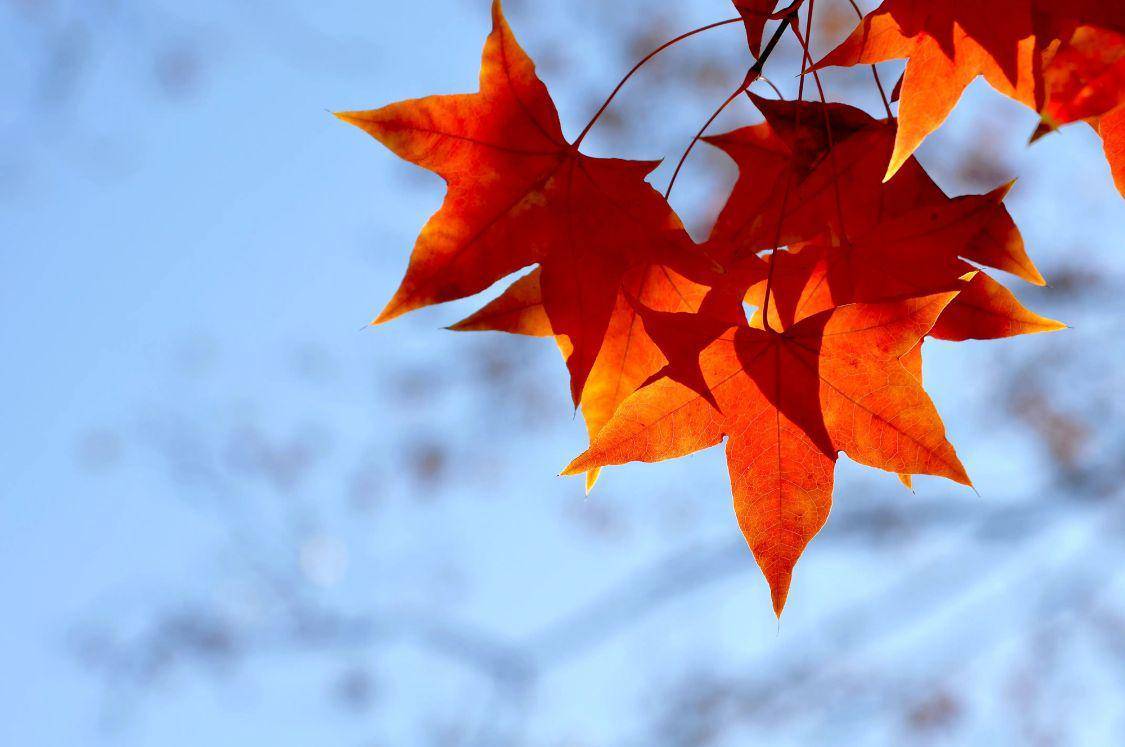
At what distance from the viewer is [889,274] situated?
98cm

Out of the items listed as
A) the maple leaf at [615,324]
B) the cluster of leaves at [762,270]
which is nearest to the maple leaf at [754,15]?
the cluster of leaves at [762,270]

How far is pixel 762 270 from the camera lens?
3.33ft

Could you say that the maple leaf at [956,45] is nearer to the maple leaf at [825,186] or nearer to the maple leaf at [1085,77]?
the maple leaf at [1085,77]

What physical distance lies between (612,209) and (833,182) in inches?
9.9

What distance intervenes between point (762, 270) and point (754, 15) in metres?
0.25

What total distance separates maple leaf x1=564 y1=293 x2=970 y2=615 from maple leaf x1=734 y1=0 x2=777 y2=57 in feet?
0.85

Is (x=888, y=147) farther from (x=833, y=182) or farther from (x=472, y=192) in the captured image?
(x=472, y=192)

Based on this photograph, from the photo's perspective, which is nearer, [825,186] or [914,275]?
[914,275]

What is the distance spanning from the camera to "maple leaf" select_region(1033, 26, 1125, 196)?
716 mm

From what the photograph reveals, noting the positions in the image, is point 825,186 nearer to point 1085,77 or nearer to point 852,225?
point 852,225

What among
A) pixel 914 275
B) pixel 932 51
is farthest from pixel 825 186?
pixel 932 51

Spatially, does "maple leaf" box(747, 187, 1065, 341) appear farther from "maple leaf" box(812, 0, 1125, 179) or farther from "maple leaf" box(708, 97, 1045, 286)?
"maple leaf" box(812, 0, 1125, 179)

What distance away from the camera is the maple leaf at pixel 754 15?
0.90 metres

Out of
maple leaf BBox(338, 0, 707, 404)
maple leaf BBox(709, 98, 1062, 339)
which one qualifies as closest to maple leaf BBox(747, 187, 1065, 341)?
maple leaf BBox(709, 98, 1062, 339)
